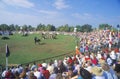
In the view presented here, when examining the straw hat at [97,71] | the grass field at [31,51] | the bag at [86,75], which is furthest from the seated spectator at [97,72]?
the grass field at [31,51]

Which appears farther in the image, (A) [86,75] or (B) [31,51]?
(B) [31,51]

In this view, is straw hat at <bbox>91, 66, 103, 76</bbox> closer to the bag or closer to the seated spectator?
the seated spectator

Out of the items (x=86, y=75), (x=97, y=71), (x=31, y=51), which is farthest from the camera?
(x=31, y=51)

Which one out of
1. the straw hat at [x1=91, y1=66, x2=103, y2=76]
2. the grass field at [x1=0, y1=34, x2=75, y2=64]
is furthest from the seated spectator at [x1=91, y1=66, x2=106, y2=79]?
the grass field at [x1=0, y1=34, x2=75, y2=64]

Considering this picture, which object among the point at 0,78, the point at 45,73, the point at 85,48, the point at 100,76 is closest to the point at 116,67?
the point at 45,73

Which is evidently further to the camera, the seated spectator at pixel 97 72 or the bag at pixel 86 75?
the seated spectator at pixel 97 72

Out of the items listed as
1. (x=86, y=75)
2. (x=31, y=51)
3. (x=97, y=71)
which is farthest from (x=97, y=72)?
(x=31, y=51)

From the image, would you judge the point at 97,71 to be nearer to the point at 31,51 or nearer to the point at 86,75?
the point at 86,75

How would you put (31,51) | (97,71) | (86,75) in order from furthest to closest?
(31,51) → (97,71) → (86,75)

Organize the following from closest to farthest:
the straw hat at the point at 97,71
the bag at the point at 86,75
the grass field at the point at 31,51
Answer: the bag at the point at 86,75
the straw hat at the point at 97,71
the grass field at the point at 31,51

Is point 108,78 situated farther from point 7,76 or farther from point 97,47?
point 97,47

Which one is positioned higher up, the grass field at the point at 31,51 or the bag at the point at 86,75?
the bag at the point at 86,75

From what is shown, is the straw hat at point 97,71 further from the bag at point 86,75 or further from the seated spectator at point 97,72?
the bag at point 86,75

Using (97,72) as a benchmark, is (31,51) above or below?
below
